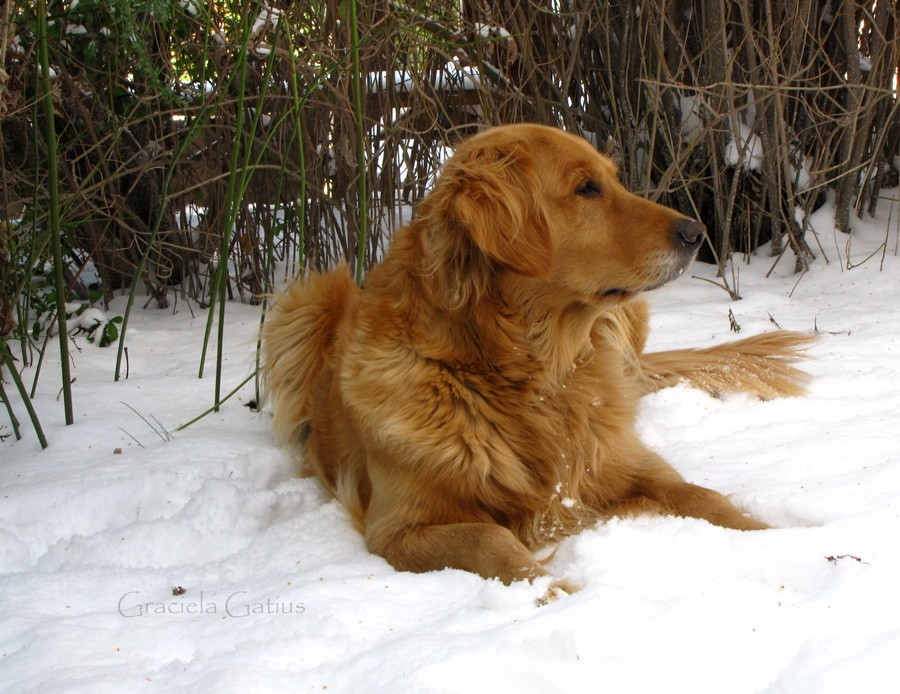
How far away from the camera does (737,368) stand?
3.46m

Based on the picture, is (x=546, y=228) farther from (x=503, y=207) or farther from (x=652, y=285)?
(x=652, y=285)

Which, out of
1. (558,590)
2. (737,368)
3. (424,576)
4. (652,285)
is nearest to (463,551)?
(424,576)

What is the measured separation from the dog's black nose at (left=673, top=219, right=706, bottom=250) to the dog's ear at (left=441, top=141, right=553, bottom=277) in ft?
1.10

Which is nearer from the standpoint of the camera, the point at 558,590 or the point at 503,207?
the point at 558,590

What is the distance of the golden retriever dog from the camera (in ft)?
7.78

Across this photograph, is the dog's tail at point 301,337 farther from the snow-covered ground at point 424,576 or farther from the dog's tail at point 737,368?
the dog's tail at point 737,368

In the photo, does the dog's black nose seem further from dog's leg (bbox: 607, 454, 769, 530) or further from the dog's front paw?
the dog's front paw

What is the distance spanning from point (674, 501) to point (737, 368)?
3.80ft

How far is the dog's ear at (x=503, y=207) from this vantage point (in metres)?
2.33

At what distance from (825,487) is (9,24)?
278 centimetres

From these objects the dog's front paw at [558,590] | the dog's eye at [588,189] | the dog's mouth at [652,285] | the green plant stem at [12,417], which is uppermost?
the dog's eye at [588,189]

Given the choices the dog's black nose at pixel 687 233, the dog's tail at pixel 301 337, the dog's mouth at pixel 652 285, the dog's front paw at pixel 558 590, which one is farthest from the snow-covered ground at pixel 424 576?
the dog's black nose at pixel 687 233

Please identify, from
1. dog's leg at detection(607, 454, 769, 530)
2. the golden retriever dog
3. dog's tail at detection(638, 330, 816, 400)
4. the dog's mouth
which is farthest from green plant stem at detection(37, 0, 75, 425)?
dog's tail at detection(638, 330, 816, 400)

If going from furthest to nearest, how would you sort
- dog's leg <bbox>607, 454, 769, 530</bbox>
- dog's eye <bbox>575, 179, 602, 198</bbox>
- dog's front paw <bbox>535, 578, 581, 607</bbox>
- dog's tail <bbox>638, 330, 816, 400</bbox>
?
dog's tail <bbox>638, 330, 816, 400</bbox> → dog's eye <bbox>575, 179, 602, 198</bbox> → dog's leg <bbox>607, 454, 769, 530</bbox> → dog's front paw <bbox>535, 578, 581, 607</bbox>
